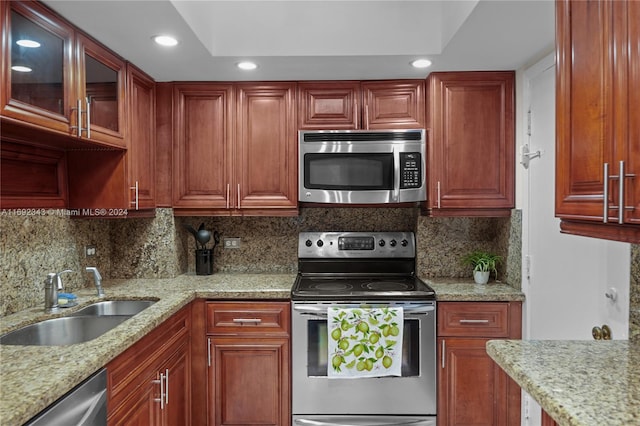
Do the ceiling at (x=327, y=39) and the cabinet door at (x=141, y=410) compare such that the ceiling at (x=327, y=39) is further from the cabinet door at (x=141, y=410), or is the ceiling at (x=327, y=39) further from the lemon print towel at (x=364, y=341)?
the cabinet door at (x=141, y=410)

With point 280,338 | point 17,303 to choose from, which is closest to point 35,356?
point 17,303

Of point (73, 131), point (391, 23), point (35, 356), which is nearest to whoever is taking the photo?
point (35, 356)

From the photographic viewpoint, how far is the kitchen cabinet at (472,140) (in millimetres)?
2570

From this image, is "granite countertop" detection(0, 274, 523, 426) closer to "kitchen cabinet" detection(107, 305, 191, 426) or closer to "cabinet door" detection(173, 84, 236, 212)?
"kitchen cabinet" detection(107, 305, 191, 426)

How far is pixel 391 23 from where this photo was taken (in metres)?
2.24

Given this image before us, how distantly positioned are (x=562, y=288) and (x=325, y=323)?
3.94 ft

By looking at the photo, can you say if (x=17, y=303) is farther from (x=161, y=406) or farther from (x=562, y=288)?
(x=562, y=288)

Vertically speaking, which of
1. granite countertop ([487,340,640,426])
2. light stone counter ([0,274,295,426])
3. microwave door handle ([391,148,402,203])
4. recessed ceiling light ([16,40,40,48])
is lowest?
light stone counter ([0,274,295,426])

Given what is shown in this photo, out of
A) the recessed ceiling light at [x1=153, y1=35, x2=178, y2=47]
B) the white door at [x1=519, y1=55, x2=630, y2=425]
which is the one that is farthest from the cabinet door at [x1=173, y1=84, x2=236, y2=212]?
the white door at [x1=519, y1=55, x2=630, y2=425]

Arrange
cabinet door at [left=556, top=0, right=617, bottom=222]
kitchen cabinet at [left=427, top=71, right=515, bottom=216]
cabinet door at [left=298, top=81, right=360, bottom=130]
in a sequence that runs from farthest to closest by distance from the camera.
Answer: cabinet door at [left=298, top=81, right=360, bottom=130], kitchen cabinet at [left=427, top=71, right=515, bottom=216], cabinet door at [left=556, top=0, right=617, bottom=222]

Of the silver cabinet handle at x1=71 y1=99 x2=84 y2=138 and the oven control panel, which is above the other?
the silver cabinet handle at x1=71 y1=99 x2=84 y2=138

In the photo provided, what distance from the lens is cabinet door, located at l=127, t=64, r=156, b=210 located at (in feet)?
7.84

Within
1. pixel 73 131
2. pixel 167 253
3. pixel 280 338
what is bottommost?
pixel 280 338

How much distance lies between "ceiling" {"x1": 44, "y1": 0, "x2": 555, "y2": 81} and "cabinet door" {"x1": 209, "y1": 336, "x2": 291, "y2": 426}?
1.55m
